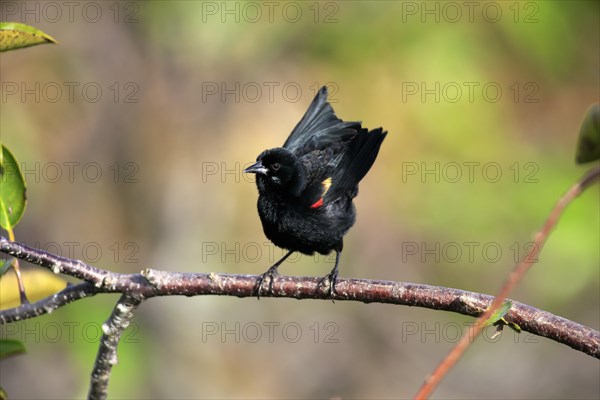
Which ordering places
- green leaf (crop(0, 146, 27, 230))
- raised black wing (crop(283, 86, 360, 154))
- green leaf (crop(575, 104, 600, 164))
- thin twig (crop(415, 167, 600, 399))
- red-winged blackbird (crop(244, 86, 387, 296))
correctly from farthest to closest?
raised black wing (crop(283, 86, 360, 154)), red-winged blackbird (crop(244, 86, 387, 296)), green leaf (crop(0, 146, 27, 230)), green leaf (crop(575, 104, 600, 164)), thin twig (crop(415, 167, 600, 399))

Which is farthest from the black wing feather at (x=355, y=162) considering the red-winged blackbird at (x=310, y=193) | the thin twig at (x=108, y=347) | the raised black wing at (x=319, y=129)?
the thin twig at (x=108, y=347)

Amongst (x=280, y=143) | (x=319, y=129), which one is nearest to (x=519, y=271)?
(x=319, y=129)

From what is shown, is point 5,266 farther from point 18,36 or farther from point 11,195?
point 18,36

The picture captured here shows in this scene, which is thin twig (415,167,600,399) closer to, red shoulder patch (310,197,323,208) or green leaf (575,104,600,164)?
green leaf (575,104,600,164)

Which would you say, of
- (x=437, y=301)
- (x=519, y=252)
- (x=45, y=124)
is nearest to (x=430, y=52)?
(x=519, y=252)

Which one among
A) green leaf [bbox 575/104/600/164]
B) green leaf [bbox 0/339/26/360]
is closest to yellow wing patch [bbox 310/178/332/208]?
green leaf [bbox 0/339/26/360]

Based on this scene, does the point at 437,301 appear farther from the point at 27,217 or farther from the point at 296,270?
the point at 27,217

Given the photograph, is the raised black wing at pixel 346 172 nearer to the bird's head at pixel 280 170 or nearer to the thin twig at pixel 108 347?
the bird's head at pixel 280 170
